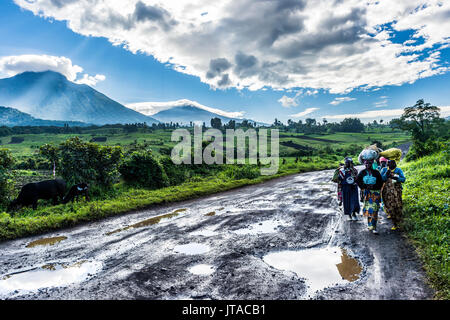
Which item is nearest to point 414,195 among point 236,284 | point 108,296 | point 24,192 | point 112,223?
point 236,284

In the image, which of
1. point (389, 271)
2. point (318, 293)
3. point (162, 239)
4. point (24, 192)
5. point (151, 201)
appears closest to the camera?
point (318, 293)

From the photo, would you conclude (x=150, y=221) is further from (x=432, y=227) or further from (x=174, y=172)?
(x=174, y=172)

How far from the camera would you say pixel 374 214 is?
637cm

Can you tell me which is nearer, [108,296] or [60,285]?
[108,296]

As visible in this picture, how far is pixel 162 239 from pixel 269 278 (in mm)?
3206

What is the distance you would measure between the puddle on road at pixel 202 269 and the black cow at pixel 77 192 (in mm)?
8305

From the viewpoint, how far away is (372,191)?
6.49 m

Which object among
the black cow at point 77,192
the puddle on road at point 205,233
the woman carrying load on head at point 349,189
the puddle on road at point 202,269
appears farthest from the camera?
the black cow at point 77,192

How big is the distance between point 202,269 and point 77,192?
858cm

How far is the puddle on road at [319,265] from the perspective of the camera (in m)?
4.20

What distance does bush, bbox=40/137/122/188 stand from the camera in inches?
446

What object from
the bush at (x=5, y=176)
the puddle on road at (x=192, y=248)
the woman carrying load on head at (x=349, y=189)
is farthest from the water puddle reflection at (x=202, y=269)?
the bush at (x=5, y=176)

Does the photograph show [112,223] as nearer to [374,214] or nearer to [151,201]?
[151,201]

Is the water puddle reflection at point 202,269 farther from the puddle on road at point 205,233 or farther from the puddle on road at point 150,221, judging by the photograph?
the puddle on road at point 150,221
